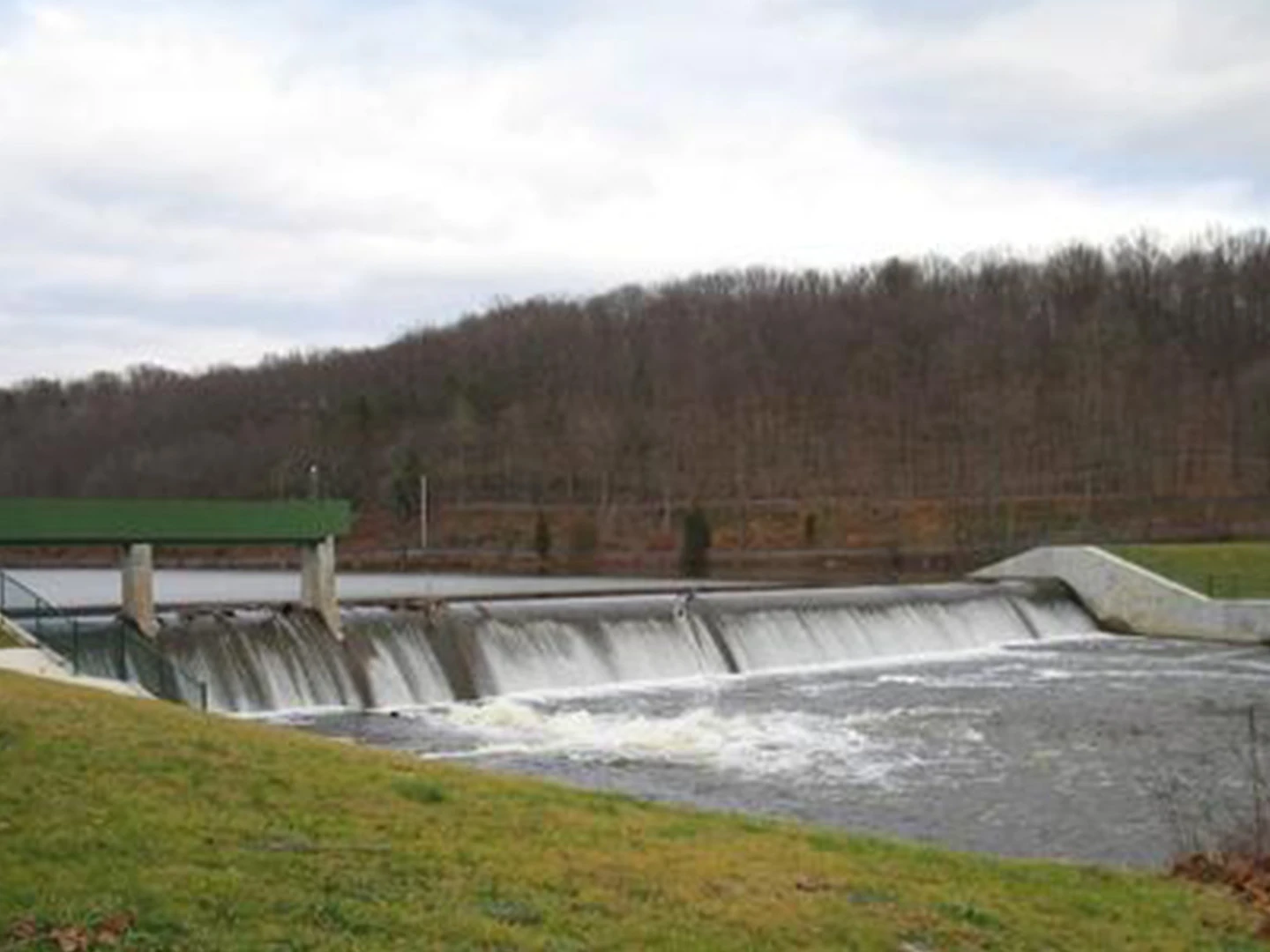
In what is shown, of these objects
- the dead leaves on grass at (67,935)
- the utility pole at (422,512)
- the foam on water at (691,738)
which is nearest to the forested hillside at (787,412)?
the utility pole at (422,512)

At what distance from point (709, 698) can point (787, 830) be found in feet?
66.1

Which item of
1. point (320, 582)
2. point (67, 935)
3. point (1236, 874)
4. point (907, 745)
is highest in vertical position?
point (320, 582)

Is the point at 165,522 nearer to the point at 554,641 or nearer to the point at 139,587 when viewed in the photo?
the point at 139,587

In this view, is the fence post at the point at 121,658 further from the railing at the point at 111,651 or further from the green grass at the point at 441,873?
the green grass at the point at 441,873

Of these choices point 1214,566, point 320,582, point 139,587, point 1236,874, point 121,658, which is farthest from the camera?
point 1214,566

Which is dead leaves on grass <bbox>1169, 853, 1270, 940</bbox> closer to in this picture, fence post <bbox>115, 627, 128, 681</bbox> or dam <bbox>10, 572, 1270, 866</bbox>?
dam <bbox>10, 572, 1270, 866</bbox>

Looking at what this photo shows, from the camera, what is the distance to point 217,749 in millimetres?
14609

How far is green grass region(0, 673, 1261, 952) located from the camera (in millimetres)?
8977

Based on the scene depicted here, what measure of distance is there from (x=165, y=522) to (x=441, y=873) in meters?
21.9

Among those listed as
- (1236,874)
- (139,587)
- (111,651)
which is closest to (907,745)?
(111,651)

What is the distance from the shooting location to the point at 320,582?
3369 centimetres

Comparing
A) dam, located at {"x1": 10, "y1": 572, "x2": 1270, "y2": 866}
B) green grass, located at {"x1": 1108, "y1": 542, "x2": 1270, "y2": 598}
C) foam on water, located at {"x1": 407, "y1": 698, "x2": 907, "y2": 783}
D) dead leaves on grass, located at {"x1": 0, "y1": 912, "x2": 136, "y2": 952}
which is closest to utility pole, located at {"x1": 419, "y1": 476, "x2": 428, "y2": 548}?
green grass, located at {"x1": 1108, "y1": 542, "x2": 1270, "y2": 598}

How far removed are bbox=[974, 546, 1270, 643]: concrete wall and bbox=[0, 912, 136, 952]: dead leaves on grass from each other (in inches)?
1907

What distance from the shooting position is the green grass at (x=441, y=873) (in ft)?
29.5
